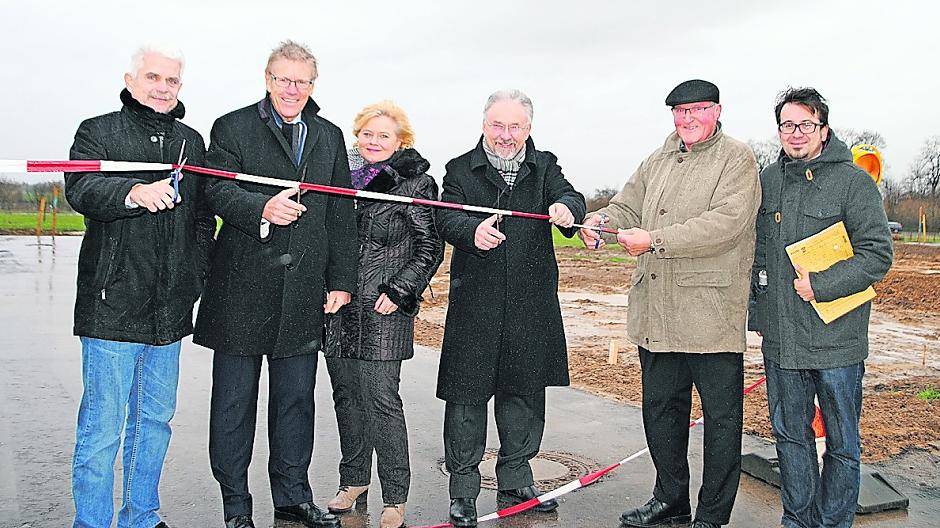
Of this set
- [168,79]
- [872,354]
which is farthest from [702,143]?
[872,354]

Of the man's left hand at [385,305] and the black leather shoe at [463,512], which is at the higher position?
the man's left hand at [385,305]

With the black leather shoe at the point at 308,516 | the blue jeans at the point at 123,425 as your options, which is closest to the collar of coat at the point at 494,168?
the blue jeans at the point at 123,425

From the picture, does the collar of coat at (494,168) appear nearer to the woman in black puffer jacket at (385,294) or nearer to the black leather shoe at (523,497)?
the woman in black puffer jacket at (385,294)

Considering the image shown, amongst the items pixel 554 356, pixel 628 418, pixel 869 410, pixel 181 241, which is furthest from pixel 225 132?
pixel 869 410

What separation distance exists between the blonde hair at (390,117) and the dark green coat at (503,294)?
1.07 feet

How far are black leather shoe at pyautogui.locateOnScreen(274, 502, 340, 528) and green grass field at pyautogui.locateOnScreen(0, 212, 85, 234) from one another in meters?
43.5

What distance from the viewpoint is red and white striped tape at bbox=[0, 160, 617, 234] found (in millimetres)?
3607

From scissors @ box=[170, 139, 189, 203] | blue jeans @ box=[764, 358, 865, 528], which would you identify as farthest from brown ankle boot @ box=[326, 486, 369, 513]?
blue jeans @ box=[764, 358, 865, 528]

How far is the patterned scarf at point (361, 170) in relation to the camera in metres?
4.75

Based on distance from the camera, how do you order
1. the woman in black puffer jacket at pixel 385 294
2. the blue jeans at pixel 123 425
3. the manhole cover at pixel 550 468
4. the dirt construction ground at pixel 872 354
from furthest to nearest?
the dirt construction ground at pixel 872 354 < the manhole cover at pixel 550 468 < the woman in black puffer jacket at pixel 385 294 < the blue jeans at pixel 123 425

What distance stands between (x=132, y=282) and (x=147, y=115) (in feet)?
2.70

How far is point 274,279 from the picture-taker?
4.37m

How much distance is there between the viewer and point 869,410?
7.48 metres

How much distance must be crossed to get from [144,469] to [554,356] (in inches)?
92.3
